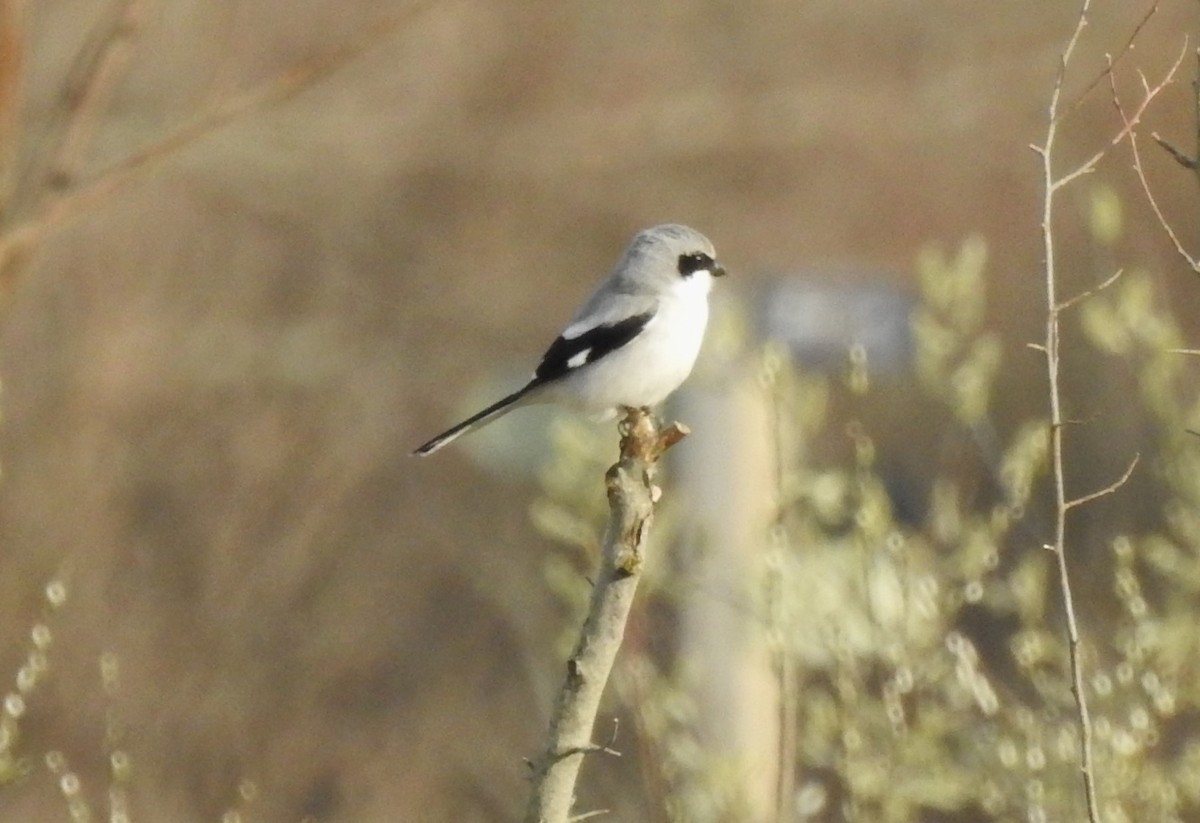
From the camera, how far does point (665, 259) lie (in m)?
4.73

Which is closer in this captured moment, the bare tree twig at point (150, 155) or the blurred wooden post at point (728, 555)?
the bare tree twig at point (150, 155)

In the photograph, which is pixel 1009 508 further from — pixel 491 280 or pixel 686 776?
pixel 491 280

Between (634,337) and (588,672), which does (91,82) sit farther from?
(634,337)

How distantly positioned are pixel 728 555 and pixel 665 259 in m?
0.85

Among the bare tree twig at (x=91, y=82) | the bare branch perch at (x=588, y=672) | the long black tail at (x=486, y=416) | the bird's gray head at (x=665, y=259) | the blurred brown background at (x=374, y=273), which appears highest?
the bare tree twig at (x=91, y=82)

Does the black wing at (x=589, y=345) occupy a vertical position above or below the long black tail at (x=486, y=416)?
above

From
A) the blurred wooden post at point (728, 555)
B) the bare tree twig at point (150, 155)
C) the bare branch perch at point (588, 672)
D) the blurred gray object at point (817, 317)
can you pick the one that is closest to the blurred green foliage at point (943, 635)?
the blurred wooden post at point (728, 555)

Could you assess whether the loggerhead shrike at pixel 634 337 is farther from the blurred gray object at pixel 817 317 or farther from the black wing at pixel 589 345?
the blurred gray object at pixel 817 317

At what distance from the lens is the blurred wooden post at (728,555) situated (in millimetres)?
5043

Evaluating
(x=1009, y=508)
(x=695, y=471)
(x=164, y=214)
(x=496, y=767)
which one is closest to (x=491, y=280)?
(x=164, y=214)

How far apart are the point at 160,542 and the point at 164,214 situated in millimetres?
3427

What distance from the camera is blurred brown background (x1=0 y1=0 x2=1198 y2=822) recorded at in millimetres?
6582

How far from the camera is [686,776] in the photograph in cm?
→ 504

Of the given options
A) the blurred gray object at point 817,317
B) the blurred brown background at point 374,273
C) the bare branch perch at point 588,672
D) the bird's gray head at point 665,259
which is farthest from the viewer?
the blurred brown background at point 374,273
